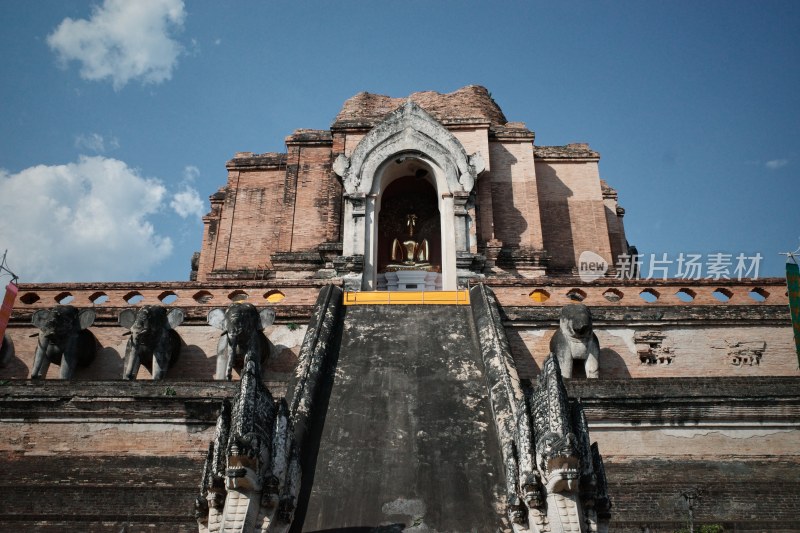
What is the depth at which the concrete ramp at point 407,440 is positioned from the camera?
23.9ft

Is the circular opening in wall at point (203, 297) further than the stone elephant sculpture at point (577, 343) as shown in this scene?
Yes

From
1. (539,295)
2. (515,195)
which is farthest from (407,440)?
(515,195)

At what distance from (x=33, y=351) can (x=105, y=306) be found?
1534mm

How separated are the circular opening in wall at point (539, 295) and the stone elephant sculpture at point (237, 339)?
5.43 m

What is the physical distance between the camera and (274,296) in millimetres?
14406

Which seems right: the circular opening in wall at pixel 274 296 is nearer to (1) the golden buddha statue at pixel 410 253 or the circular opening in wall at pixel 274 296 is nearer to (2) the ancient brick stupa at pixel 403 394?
(2) the ancient brick stupa at pixel 403 394

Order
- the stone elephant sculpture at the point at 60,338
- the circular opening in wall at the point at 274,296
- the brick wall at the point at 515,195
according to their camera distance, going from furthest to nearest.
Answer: the brick wall at the point at 515,195 → the circular opening in wall at the point at 274,296 → the stone elephant sculpture at the point at 60,338

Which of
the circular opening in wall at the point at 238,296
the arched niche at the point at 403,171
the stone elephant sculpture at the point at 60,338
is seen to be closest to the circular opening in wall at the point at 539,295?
the arched niche at the point at 403,171

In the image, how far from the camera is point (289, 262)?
58.9ft

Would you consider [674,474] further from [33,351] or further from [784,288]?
[33,351]

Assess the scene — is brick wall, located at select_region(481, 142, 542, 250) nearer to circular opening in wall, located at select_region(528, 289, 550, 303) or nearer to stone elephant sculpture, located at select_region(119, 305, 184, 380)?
circular opening in wall, located at select_region(528, 289, 550, 303)

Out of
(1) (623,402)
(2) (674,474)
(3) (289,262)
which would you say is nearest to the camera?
(2) (674,474)

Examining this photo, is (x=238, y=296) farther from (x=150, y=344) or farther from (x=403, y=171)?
(x=403, y=171)

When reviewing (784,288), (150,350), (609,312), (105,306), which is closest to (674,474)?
(609,312)
